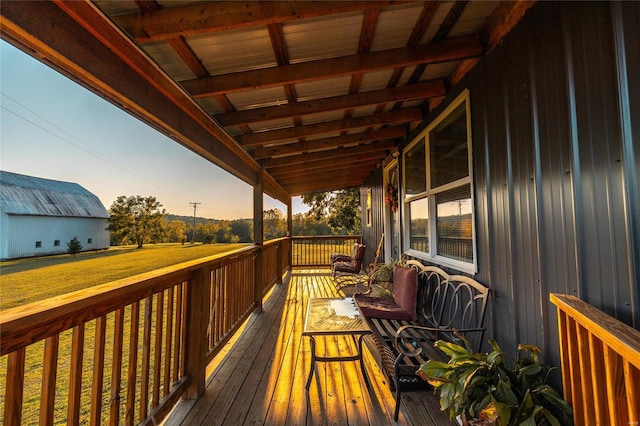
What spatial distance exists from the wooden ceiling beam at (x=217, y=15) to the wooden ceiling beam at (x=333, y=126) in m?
2.02

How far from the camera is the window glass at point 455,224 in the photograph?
2.54m

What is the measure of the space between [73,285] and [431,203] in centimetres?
319

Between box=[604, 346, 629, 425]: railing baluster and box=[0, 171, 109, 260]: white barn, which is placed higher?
box=[0, 171, 109, 260]: white barn

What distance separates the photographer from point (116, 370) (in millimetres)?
1469

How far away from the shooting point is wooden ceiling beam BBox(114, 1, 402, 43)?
157cm

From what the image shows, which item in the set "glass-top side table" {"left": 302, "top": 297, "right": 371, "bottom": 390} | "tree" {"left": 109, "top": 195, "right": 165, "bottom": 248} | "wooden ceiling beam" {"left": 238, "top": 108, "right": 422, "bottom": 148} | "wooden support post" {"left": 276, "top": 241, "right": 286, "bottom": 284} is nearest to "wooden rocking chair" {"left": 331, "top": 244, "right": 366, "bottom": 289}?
"wooden support post" {"left": 276, "top": 241, "right": 286, "bottom": 284}

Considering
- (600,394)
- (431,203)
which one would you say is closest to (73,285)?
(600,394)

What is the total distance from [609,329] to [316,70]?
225cm

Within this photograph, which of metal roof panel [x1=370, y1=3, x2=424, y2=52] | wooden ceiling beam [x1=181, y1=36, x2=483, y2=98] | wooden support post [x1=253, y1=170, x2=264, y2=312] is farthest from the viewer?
wooden support post [x1=253, y1=170, x2=264, y2=312]

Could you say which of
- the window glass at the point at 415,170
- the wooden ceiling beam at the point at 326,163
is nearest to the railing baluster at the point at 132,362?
the window glass at the point at 415,170

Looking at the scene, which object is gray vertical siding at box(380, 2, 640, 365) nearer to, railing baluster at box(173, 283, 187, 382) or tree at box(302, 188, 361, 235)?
railing baluster at box(173, 283, 187, 382)

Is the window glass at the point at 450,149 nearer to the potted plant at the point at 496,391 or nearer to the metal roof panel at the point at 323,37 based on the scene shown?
the metal roof panel at the point at 323,37

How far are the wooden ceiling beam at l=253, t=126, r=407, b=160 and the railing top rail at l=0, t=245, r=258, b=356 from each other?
9.27ft

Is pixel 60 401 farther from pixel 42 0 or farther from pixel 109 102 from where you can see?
pixel 42 0
